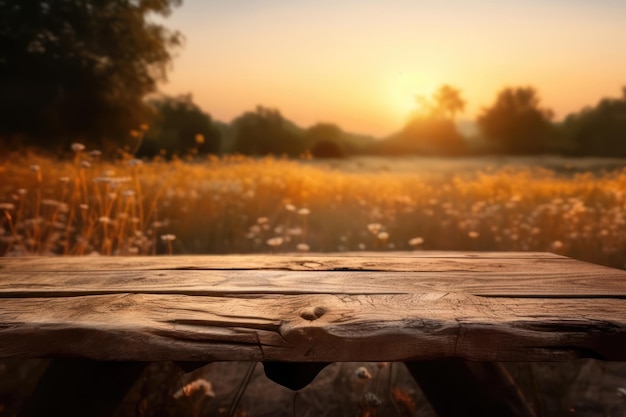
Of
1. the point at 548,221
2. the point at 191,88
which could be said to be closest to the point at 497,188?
the point at 548,221

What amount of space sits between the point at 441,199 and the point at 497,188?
1.92 feet

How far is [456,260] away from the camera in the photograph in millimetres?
1491

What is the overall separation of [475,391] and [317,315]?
56 cm

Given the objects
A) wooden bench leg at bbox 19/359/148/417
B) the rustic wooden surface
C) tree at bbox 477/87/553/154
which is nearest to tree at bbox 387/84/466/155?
tree at bbox 477/87/553/154

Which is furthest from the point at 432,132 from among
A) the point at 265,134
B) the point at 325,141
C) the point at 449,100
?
the point at 265,134

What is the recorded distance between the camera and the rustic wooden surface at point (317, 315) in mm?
885

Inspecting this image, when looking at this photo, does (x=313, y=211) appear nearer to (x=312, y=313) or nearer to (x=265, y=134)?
(x=265, y=134)

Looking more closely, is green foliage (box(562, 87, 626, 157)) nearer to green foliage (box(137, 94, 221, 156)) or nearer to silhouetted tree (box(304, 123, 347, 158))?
silhouetted tree (box(304, 123, 347, 158))

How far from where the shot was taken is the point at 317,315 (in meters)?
0.94

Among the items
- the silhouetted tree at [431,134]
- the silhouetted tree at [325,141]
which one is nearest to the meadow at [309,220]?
the silhouetted tree at [325,141]

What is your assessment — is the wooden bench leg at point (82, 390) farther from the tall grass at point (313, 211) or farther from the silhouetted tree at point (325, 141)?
the silhouetted tree at point (325, 141)

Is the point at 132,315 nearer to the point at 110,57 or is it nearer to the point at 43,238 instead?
the point at 43,238

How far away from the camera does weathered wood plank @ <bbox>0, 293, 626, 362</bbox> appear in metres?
0.88

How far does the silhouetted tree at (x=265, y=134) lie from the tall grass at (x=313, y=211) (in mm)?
454
